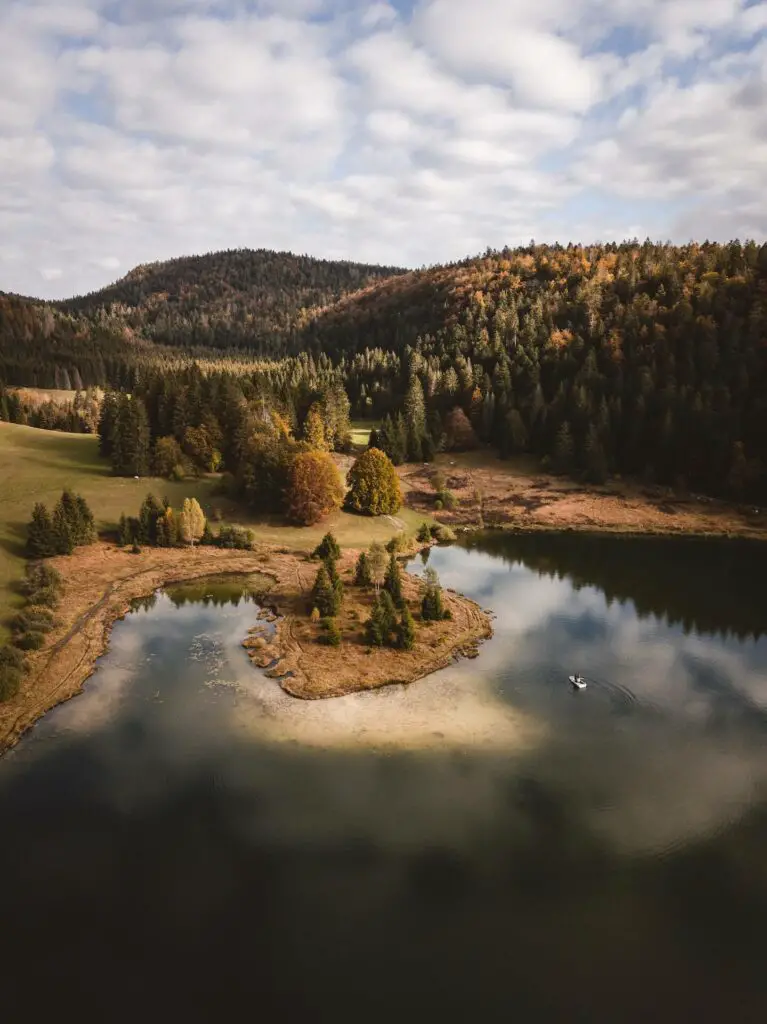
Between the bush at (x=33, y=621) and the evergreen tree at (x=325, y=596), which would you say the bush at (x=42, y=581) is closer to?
the bush at (x=33, y=621)

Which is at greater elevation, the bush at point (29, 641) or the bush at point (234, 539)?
the bush at point (234, 539)

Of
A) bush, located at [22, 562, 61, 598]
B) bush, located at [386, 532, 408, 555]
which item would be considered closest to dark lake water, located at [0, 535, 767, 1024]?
bush, located at [22, 562, 61, 598]

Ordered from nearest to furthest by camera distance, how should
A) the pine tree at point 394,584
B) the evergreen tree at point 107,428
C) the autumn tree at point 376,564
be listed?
the pine tree at point 394,584 < the autumn tree at point 376,564 < the evergreen tree at point 107,428

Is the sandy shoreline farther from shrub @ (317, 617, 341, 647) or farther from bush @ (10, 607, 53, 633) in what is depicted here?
bush @ (10, 607, 53, 633)

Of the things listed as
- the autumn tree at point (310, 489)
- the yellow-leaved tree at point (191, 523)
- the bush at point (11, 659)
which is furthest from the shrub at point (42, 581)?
the autumn tree at point (310, 489)

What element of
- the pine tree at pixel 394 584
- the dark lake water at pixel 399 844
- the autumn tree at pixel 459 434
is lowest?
the dark lake water at pixel 399 844

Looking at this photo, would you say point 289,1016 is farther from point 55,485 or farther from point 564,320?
point 564,320

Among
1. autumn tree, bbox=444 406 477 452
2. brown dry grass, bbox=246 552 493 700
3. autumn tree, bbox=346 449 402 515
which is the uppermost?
autumn tree, bbox=444 406 477 452

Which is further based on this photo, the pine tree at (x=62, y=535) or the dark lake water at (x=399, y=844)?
the pine tree at (x=62, y=535)
